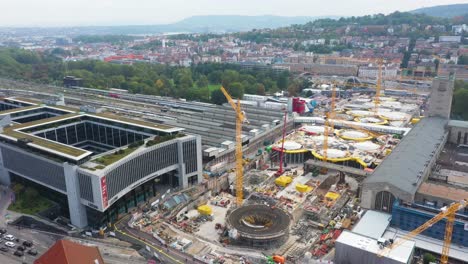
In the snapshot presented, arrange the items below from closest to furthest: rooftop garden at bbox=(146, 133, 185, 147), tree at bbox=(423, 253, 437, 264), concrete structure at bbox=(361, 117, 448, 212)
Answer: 1. tree at bbox=(423, 253, 437, 264)
2. concrete structure at bbox=(361, 117, 448, 212)
3. rooftop garden at bbox=(146, 133, 185, 147)

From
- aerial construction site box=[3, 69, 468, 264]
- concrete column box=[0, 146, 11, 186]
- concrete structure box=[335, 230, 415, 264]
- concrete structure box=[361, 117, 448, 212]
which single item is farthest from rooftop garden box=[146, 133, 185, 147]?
concrete structure box=[335, 230, 415, 264]

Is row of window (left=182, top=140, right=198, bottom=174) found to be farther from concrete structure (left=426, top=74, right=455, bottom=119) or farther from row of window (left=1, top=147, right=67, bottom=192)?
concrete structure (left=426, top=74, right=455, bottom=119)

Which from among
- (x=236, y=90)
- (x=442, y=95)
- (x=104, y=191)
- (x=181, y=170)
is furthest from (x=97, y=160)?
(x=236, y=90)

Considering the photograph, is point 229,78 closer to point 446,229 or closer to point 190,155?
point 190,155

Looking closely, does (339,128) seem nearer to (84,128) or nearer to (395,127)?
(395,127)

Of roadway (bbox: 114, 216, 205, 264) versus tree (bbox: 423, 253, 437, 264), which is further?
roadway (bbox: 114, 216, 205, 264)

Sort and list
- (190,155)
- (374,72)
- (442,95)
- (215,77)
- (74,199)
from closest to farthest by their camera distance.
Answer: (74,199), (190,155), (442,95), (215,77), (374,72)
